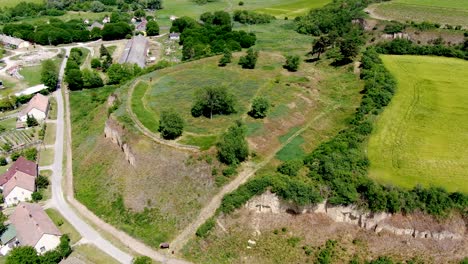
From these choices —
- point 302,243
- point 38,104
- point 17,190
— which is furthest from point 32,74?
point 302,243

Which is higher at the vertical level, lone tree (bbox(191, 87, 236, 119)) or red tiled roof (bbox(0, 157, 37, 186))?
lone tree (bbox(191, 87, 236, 119))

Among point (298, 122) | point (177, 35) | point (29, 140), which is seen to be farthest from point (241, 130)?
point (177, 35)

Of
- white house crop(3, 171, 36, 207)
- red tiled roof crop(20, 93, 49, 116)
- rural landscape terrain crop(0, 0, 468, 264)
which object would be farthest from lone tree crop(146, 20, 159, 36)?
white house crop(3, 171, 36, 207)

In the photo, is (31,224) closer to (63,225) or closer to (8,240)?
(8,240)

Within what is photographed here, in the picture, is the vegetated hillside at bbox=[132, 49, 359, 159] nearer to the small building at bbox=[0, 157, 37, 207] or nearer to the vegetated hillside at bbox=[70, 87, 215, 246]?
the vegetated hillside at bbox=[70, 87, 215, 246]

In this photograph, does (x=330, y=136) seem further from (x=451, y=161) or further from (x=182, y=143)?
(x=182, y=143)

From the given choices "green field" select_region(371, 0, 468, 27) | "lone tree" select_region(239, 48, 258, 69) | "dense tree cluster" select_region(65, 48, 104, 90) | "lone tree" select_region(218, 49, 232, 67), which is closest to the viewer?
"lone tree" select_region(239, 48, 258, 69)

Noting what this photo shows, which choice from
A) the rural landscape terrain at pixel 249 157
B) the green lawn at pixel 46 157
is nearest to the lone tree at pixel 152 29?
the rural landscape terrain at pixel 249 157
